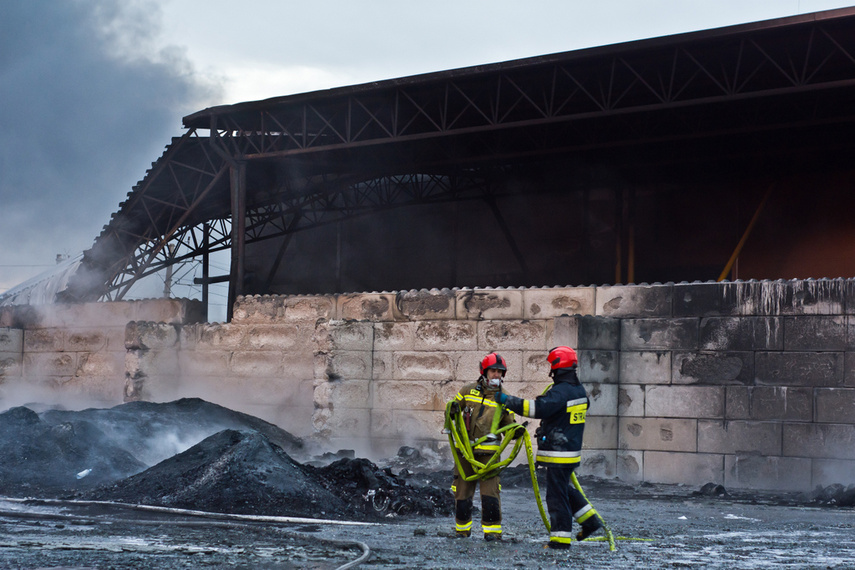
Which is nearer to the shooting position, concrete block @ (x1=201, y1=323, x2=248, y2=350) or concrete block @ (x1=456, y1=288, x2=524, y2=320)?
concrete block @ (x1=456, y1=288, x2=524, y2=320)

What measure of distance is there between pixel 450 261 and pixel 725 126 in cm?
836

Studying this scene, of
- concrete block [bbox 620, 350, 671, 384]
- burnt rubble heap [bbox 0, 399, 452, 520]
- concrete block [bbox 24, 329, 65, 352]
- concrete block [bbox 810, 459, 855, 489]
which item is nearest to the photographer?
burnt rubble heap [bbox 0, 399, 452, 520]

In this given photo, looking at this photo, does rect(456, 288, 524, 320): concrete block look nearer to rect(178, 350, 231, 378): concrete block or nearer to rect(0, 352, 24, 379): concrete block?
rect(178, 350, 231, 378): concrete block

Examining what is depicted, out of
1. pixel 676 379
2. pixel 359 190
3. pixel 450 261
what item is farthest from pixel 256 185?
pixel 676 379

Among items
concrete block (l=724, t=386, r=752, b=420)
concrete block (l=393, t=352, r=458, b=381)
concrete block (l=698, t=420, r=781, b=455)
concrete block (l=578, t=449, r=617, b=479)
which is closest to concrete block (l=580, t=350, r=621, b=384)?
concrete block (l=578, t=449, r=617, b=479)

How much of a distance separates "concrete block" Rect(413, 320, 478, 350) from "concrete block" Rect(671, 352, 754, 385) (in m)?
2.88

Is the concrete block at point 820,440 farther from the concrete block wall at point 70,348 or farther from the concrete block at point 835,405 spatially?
the concrete block wall at point 70,348

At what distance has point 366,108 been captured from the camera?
18234 millimetres

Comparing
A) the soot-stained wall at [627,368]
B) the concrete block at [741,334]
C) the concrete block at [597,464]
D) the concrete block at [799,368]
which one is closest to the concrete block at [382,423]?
the soot-stained wall at [627,368]

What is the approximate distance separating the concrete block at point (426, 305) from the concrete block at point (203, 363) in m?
3.46

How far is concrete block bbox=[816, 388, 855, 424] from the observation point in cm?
1142

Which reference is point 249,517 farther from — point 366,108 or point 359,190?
point 359,190

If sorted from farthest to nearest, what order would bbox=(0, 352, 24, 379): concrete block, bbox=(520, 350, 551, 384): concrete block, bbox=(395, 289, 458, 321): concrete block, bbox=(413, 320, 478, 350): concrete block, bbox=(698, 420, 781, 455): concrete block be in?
bbox=(0, 352, 24, 379): concrete block, bbox=(395, 289, 458, 321): concrete block, bbox=(413, 320, 478, 350): concrete block, bbox=(520, 350, 551, 384): concrete block, bbox=(698, 420, 781, 455): concrete block

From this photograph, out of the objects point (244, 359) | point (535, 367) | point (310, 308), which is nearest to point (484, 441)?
point (535, 367)
